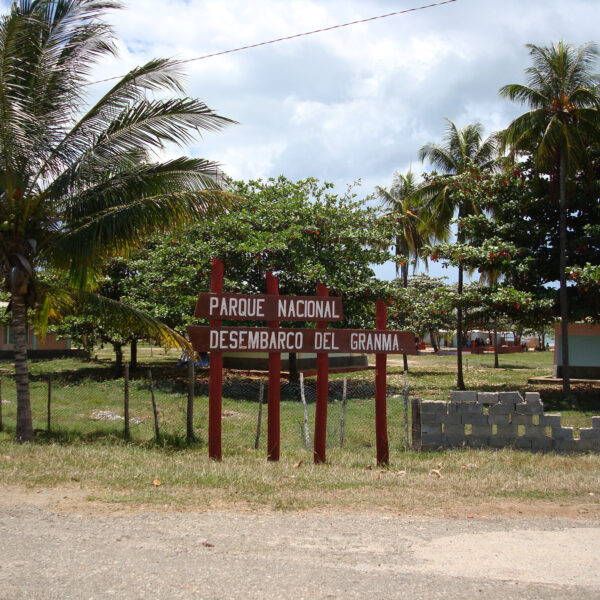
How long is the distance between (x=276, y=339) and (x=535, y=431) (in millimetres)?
5045

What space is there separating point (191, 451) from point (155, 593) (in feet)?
20.1

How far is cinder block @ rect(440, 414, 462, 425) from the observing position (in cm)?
1096

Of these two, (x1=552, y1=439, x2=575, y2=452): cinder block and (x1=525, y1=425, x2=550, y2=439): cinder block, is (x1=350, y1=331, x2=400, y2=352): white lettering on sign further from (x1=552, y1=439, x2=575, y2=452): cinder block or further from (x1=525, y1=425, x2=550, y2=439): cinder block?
(x1=552, y1=439, x2=575, y2=452): cinder block

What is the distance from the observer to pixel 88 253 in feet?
33.3

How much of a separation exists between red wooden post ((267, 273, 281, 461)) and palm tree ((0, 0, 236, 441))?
6.88ft

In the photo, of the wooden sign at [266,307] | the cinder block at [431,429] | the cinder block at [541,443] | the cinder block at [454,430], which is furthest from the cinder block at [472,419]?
the wooden sign at [266,307]

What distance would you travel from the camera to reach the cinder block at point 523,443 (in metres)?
10.7

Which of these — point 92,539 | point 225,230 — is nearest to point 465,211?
point 225,230

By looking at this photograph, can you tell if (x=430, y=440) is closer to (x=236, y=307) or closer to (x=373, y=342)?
(x=373, y=342)

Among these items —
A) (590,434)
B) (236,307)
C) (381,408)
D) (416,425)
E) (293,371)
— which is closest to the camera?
(236,307)

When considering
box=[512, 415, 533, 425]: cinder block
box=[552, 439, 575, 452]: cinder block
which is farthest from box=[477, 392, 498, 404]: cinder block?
box=[552, 439, 575, 452]: cinder block

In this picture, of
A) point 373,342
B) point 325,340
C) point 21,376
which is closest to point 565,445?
point 373,342

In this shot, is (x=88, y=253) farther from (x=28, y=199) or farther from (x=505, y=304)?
(x=505, y=304)

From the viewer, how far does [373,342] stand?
367 inches
